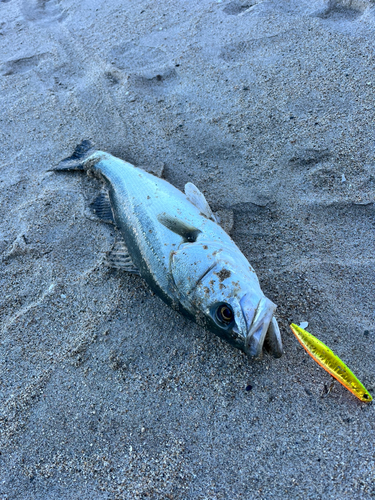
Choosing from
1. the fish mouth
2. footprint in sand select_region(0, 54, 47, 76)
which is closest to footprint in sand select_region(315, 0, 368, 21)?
footprint in sand select_region(0, 54, 47, 76)

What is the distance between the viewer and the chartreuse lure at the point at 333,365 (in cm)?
204

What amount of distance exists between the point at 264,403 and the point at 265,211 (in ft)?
5.67

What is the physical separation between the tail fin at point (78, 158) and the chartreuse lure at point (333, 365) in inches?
122

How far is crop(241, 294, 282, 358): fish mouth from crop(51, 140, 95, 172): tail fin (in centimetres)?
278

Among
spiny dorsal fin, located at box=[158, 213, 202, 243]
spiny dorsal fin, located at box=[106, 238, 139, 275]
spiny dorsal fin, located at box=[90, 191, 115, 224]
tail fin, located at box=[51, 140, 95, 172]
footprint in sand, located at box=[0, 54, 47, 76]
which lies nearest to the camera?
spiny dorsal fin, located at box=[158, 213, 202, 243]

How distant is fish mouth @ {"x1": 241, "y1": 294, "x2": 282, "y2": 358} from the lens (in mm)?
2061

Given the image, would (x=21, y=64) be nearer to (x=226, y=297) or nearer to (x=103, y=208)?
(x=103, y=208)

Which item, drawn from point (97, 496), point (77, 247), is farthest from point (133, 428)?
point (77, 247)

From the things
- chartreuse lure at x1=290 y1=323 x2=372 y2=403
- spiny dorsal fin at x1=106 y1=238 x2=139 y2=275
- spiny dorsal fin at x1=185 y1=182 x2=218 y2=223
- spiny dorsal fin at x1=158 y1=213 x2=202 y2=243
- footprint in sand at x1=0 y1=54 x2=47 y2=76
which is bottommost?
chartreuse lure at x1=290 y1=323 x2=372 y2=403

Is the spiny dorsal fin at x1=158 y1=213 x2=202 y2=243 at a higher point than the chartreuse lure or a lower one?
higher

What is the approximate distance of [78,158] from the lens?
4.14m

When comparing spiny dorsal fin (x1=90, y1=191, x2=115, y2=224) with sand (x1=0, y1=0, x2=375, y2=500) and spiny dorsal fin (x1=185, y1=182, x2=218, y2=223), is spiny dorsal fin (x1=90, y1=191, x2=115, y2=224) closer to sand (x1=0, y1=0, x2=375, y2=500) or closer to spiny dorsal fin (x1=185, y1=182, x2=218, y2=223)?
sand (x1=0, y1=0, x2=375, y2=500)

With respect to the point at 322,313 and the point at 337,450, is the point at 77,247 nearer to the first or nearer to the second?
the point at 322,313

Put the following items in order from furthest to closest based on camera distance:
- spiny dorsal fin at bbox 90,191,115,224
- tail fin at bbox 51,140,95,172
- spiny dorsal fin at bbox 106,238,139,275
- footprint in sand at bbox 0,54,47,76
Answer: footprint in sand at bbox 0,54,47,76 → tail fin at bbox 51,140,95,172 → spiny dorsal fin at bbox 90,191,115,224 → spiny dorsal fin at bbox 106,238,139,275
